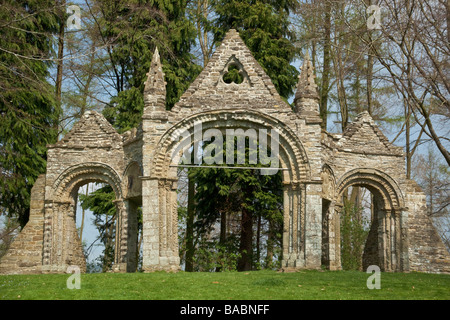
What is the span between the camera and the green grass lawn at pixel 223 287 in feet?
36.6

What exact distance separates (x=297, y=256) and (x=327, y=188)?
2.84 metres

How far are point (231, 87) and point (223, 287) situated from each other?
5.98m

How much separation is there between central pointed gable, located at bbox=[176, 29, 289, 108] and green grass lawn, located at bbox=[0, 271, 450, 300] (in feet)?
14.5

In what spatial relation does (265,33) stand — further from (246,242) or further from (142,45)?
(246,242)

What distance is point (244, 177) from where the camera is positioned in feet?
68.6

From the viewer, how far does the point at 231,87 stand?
16344mm

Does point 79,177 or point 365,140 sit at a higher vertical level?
point 365,140

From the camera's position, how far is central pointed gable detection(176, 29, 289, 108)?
1620 cm

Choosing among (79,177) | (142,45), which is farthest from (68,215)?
(142,45)

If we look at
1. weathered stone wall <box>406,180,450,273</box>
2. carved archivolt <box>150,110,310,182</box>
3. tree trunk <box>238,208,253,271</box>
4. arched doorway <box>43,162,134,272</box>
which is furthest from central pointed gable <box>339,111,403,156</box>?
arched doorway <box>43,162,134,272</box>

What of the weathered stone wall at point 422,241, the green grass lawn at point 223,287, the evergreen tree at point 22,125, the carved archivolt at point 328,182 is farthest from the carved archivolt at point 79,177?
the weathered stone wall at point 422,241
